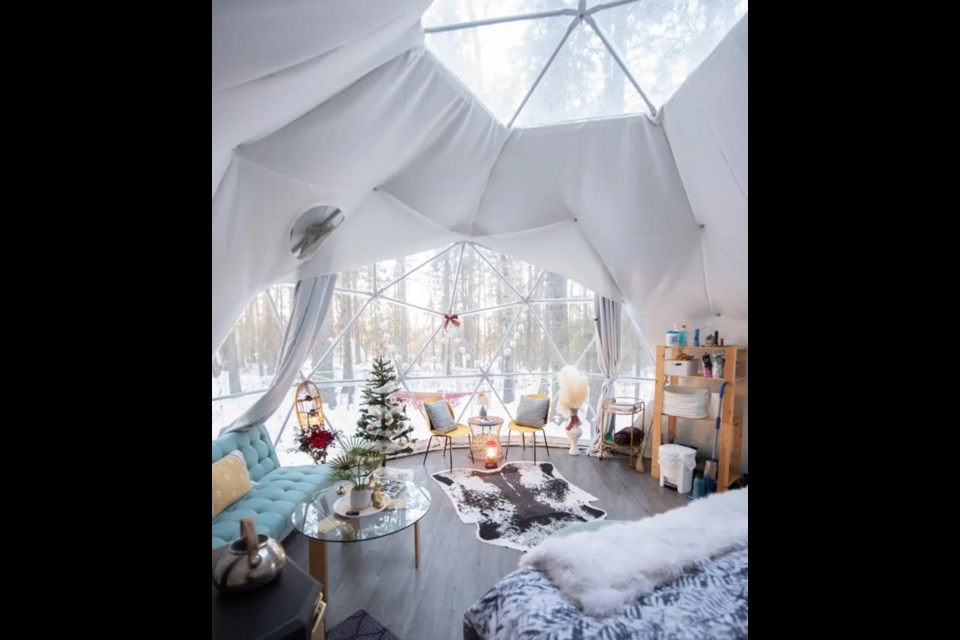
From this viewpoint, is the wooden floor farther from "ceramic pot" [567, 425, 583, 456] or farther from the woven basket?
"ceramic pot" [567, 425, 583, 456]

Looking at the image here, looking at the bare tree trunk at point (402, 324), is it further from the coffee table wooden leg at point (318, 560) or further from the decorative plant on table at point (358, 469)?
the coffee table wooden leg at point (318, 560)

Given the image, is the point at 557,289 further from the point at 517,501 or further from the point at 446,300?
the point at 517,501

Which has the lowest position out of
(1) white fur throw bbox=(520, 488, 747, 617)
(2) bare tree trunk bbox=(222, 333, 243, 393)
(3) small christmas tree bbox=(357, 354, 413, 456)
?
(1) white fur throw bbox=(520, 488, 747, 617)

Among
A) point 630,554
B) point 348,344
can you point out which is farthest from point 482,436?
point 630,554

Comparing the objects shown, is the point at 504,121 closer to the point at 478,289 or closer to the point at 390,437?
the point at 478,289

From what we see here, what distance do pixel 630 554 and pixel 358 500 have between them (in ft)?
6.68

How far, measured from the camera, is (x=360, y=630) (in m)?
2.47

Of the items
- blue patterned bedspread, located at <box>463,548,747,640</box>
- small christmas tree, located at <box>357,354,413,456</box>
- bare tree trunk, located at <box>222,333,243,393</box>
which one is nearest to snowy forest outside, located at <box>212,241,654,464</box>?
bare tree trunk, located at <box>222,333,243,393</box>

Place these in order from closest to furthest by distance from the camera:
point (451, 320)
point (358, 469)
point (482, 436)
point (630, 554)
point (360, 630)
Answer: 1. point (630, 554)
2. point (360, 630)
3. point (358, 469)
4. point (482, 436)
5. point (451, 320)

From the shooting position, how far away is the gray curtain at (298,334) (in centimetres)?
437

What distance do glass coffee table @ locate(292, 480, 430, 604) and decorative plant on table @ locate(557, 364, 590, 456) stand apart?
3138 mm

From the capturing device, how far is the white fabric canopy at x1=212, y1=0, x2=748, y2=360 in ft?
6.69

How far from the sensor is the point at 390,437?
185 inches
